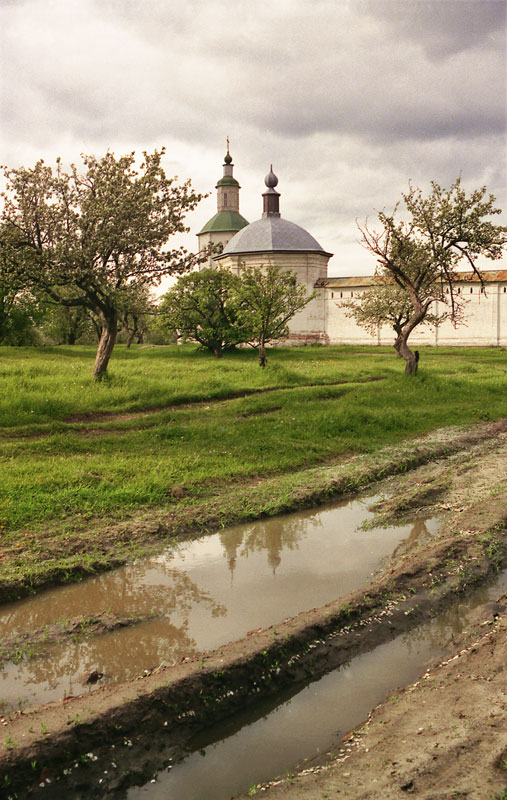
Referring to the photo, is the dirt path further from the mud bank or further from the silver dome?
the silver dome

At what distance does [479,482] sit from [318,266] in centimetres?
4241

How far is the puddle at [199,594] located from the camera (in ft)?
16.1

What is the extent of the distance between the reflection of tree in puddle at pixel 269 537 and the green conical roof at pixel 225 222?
60.6 meters

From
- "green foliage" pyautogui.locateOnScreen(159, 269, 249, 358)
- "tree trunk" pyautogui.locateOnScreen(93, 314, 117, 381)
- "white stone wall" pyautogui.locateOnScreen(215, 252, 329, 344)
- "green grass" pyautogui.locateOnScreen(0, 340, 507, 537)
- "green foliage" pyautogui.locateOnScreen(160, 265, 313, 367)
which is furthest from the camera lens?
"white stone wall" pyautogui.locateOnScreen(215, 252, 329, 344)

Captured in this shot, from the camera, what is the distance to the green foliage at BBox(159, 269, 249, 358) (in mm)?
32562

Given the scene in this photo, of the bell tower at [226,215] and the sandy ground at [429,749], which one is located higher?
the bell tower at [226,215]

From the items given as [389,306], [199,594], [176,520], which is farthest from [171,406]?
[389,306]

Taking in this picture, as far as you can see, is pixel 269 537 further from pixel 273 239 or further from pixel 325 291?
pixel 273 239

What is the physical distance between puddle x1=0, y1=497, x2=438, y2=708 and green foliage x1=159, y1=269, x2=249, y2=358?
24812 mm

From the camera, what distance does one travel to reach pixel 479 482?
985 cm

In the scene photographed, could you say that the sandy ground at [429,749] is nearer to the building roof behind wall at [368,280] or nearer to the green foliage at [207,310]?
the green foliage at [207,310]

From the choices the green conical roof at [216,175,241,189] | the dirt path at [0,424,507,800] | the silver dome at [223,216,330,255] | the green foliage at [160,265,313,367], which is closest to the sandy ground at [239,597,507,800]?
the dirt path at [0,424,507,800]

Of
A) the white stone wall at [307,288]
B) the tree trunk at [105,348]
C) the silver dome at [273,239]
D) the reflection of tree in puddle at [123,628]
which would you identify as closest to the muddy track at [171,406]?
the tree trunk at [105,348]

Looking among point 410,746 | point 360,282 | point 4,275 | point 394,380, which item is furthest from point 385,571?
point 360,282
